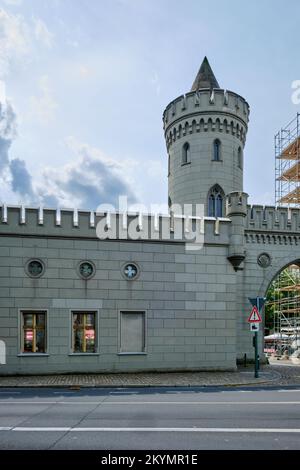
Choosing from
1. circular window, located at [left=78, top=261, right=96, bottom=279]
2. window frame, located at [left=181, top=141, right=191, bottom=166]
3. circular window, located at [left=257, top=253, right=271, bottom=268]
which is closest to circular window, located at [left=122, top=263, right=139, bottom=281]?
circular window, located at [left=78, top=261, right=96, bottom=279]

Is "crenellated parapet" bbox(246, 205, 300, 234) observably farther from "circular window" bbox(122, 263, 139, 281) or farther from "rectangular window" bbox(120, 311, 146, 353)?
"rectangular window" bbox(120, 311, 146, 353)

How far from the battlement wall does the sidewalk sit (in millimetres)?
5701

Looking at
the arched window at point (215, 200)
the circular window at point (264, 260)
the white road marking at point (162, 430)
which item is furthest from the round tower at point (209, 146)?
the white road marking at point (162, 430)

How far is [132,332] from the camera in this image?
1877 cm

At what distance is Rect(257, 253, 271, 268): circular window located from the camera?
77.3ft

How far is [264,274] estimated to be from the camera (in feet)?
77.5

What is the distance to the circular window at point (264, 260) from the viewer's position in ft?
77.3

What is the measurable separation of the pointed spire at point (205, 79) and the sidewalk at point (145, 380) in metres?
18.7

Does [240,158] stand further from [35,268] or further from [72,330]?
[72,330]

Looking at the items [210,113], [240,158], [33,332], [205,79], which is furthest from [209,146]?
[33,332]

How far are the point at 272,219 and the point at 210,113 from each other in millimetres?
7873
